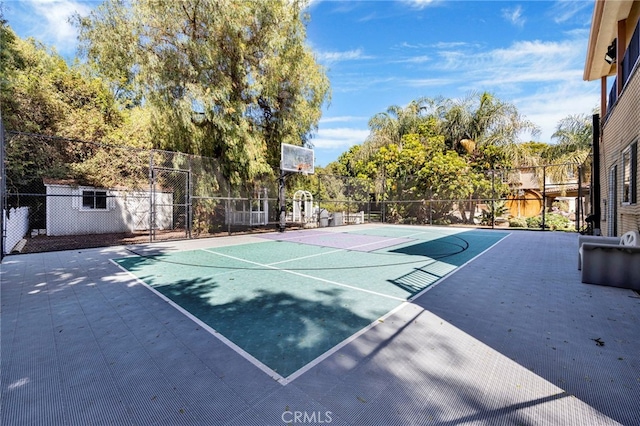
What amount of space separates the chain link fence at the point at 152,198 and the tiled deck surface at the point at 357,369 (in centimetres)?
722

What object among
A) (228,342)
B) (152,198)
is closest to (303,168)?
(152,198)

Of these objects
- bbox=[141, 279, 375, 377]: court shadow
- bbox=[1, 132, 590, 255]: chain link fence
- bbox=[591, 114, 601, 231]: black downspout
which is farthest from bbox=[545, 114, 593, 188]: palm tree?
bbox=[141, 279, 375, 377]: court shadow

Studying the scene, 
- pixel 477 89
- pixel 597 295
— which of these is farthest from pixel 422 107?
pixel 597 295

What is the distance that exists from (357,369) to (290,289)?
7.60ft

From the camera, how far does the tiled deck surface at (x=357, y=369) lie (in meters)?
1.81

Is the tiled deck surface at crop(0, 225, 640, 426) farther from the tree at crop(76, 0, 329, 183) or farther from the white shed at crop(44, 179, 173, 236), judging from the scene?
the tree at crop(76, 0, 329, 183)

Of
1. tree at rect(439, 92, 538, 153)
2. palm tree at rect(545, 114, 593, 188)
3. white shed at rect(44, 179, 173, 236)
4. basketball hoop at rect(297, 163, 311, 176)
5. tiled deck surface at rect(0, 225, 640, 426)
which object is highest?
tree at rect(439, 92, 538, 153)

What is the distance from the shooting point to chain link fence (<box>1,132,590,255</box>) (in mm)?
10680

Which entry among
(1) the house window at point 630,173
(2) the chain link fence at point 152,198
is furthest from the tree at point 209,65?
(1) the house window at point 630,173

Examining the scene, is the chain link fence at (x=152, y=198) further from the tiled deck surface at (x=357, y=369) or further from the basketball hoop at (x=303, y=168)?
the tiled deck surface at (x=357, y=369)

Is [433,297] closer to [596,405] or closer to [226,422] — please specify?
[596,405]

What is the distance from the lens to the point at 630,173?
591cm

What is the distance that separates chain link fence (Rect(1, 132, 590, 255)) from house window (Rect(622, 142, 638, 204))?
26.0ft

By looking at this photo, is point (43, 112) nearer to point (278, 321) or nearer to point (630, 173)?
point (278, 321)
